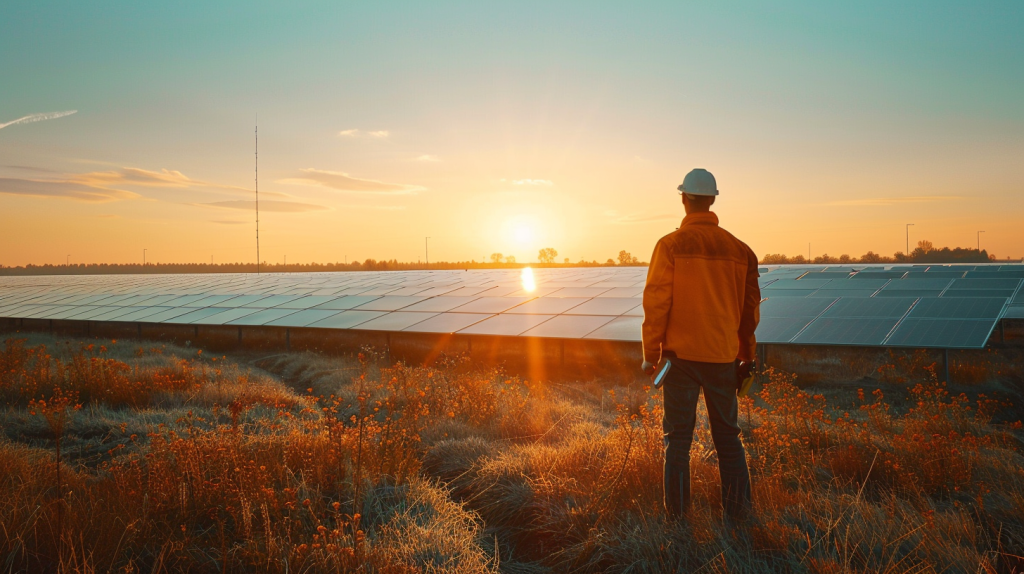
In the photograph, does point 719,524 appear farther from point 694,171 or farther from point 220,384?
point 220,384

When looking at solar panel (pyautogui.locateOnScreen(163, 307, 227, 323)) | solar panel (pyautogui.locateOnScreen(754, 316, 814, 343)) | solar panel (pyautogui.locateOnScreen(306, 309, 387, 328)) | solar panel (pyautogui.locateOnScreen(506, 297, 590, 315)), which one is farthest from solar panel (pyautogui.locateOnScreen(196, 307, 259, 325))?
solar panel (pyautogui.locateOnScreen(754, 316, 814, 343))

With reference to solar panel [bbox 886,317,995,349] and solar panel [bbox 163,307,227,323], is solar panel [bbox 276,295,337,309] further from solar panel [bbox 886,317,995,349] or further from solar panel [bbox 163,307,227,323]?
solar panel [bbox 886,317,995,349]

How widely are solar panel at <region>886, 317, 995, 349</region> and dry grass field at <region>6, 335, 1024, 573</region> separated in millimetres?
4372

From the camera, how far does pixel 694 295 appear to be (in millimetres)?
4016

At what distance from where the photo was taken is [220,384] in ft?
35.4

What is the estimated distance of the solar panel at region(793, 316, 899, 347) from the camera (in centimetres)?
1167

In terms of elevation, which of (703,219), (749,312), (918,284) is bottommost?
(918,284)

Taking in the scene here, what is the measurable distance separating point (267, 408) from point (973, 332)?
1284cm

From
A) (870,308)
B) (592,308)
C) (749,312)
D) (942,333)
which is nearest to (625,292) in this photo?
(592,308)

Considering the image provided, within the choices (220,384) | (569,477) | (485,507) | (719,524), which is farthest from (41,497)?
(220,384)

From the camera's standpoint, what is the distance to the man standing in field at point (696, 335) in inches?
158

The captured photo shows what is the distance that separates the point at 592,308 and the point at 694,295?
1275cm

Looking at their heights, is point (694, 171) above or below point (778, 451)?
above

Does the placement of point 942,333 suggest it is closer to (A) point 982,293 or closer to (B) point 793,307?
(B) point 793,307
